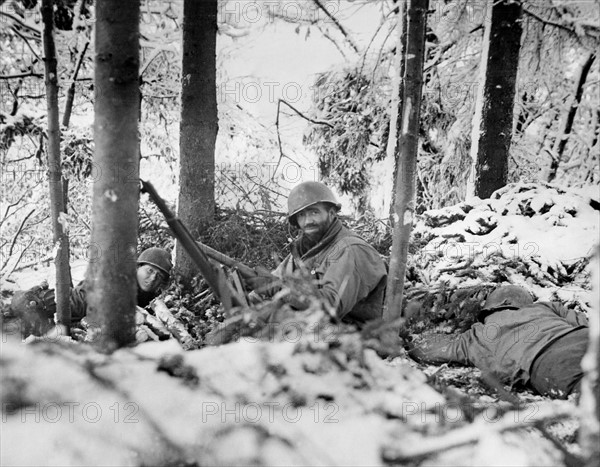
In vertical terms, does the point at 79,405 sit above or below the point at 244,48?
below

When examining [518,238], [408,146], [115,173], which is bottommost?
[518,238]

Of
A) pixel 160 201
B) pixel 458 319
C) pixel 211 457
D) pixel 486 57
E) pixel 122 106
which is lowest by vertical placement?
pixel 458 319

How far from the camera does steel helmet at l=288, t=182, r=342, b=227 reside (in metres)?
3.58

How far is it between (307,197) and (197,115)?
7.95ft

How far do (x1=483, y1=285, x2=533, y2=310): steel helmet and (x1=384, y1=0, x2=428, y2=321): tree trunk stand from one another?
2.84 ft

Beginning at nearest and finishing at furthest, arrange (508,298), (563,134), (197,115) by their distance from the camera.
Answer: (508,298)
(197,115)
(563,134)

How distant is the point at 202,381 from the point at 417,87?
2.49 metres

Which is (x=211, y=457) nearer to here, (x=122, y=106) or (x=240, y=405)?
(x=240, y=405)

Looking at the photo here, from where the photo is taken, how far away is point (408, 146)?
126 inches

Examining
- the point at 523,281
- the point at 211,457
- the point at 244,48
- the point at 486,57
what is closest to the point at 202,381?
the point at 211,457

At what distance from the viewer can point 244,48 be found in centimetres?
809

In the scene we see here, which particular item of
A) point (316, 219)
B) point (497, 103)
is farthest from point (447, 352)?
point (497, 103)

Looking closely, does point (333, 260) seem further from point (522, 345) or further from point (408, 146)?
point (522, 345)

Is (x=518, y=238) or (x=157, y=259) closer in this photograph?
(x=157, y=259)
